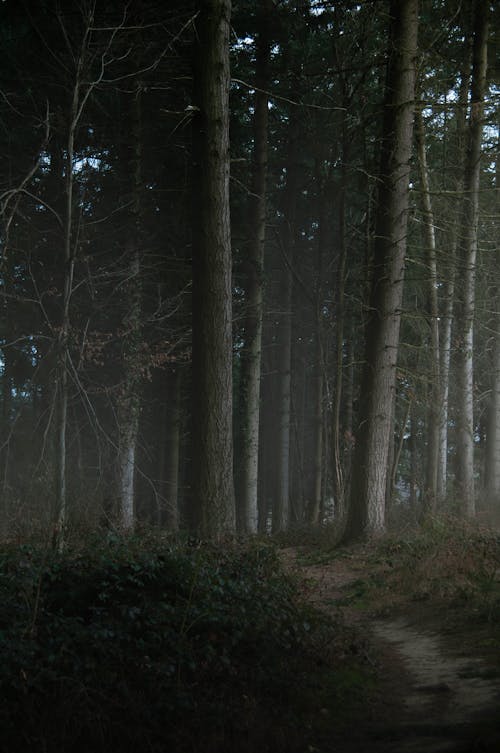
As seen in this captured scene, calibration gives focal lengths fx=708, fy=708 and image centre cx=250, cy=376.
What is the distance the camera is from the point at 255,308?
63.8ft

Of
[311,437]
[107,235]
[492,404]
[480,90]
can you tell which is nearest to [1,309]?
[107,235]

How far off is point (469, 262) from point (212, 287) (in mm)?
8859

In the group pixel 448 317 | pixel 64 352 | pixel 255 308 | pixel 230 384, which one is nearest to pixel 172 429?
pixel 255 308

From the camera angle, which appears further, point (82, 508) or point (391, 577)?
point (82, 508)

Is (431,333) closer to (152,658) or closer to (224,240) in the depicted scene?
(224,240)

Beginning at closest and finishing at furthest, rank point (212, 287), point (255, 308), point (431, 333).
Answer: point (212, 287) → point (431, 333) → point (255, 308)

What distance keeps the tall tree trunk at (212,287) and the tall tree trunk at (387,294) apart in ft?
11.7

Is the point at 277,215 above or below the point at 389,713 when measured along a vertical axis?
above

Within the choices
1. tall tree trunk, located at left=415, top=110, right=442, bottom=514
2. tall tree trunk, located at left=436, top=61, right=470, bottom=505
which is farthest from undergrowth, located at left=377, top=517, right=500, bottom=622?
tall tree trunk, located at left=436, top=61, right=470, bottom=505

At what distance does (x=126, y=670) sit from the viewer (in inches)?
205

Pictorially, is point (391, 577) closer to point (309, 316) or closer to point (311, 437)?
point (309, 316)

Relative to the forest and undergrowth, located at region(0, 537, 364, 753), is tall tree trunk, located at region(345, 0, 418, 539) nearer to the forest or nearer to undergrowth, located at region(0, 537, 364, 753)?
the forest

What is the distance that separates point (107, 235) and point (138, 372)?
3.51 meters

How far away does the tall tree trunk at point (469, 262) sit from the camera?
56.1 ft
